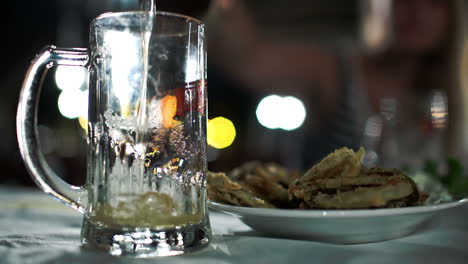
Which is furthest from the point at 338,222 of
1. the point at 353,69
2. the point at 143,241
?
the point at 353,69

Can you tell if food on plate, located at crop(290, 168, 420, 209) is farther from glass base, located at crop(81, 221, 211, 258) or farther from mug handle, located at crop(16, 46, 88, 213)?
mug handle, located at crop(16, 46, 88, 213)

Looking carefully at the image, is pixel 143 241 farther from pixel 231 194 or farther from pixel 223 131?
pixel 223 131

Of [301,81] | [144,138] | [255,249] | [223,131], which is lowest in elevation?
[223,131]

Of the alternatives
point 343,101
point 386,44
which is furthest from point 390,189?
point 386,44

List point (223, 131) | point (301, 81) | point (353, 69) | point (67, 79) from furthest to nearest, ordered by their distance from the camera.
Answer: point (223, 131)
point (67, 79)
point (301, 81)
point (353, 69)

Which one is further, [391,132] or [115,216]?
[391,132]

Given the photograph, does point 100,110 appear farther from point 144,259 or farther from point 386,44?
point 386,44
